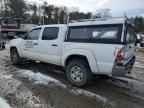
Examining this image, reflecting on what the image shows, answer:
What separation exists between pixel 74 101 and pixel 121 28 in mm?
2215

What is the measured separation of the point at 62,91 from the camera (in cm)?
539

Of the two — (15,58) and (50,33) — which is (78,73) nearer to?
(50,33)

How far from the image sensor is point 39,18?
165 ft

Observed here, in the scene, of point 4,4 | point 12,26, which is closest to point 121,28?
point 12,26

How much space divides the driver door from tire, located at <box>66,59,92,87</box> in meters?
1.98

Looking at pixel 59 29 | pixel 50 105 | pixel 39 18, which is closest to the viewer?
pixel 50 105

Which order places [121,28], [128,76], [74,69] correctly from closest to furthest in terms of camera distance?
[121,28] → [74,69] → [128,76]

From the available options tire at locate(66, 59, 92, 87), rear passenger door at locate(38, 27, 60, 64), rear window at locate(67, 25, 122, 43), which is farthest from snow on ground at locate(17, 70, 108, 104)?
rear window at locate(67, 25, 122, 43)

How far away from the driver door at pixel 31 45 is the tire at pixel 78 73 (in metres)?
1.98

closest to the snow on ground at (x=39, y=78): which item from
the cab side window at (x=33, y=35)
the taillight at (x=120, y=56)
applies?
the cab side window at (x=33, y=35)

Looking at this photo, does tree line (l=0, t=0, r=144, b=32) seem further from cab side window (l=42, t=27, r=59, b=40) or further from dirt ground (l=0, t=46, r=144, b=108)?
dirt ground (l=0, t=46, r=144, b=108)

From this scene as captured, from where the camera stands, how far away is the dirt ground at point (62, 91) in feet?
15.0

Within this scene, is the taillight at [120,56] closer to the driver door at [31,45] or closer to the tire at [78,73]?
the tire at [78,73]

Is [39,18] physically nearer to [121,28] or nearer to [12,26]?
[12,26]
